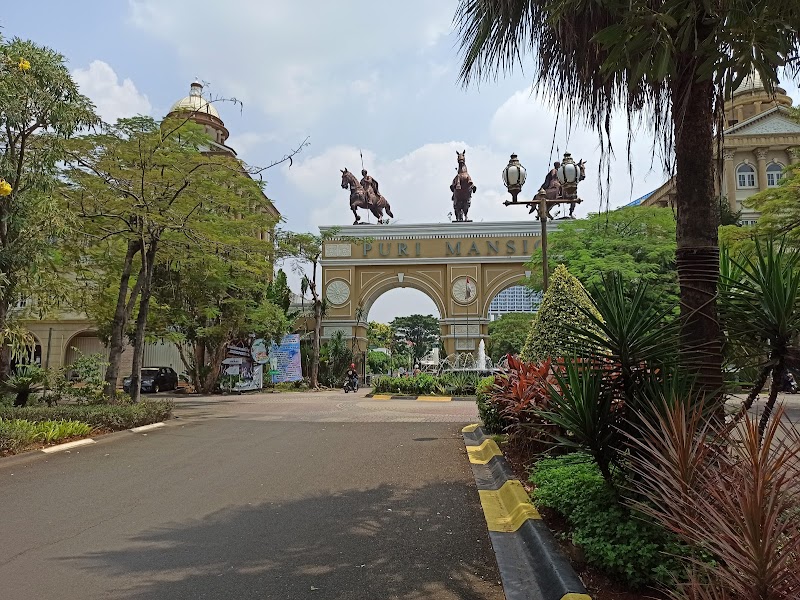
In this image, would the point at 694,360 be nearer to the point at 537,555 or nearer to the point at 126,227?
the point at 537,555

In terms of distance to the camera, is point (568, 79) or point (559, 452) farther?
point (559, 452)

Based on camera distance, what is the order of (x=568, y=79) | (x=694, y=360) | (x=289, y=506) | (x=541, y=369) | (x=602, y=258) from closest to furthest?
(x=694, y=360)
(x=568, y=79)
(x=289, y=506)
(x=541, y=369)
(x=602, y=258)

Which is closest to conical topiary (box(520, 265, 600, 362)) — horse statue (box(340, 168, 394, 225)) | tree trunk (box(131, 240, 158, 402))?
tree trunk (box(131, 240, 158, 402))

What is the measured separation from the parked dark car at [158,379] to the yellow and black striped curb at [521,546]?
25.1 metres

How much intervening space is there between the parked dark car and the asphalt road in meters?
20.5

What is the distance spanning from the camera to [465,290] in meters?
37.1

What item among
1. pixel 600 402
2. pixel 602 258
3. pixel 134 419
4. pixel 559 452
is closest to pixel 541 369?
pixel 559 452

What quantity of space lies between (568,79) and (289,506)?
4.36 metres

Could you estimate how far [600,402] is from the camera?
12.5 feet

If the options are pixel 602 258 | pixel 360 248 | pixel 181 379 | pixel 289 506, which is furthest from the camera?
pixel 360 248

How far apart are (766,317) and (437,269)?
113 feet

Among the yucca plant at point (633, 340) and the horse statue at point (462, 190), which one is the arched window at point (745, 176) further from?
the yucca plant at point (633, 340)

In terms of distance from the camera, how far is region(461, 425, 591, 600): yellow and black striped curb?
322cm

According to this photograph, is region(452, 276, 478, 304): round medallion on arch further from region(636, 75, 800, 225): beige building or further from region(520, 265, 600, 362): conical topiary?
region(520, 265, 600, 362): conical topiary
